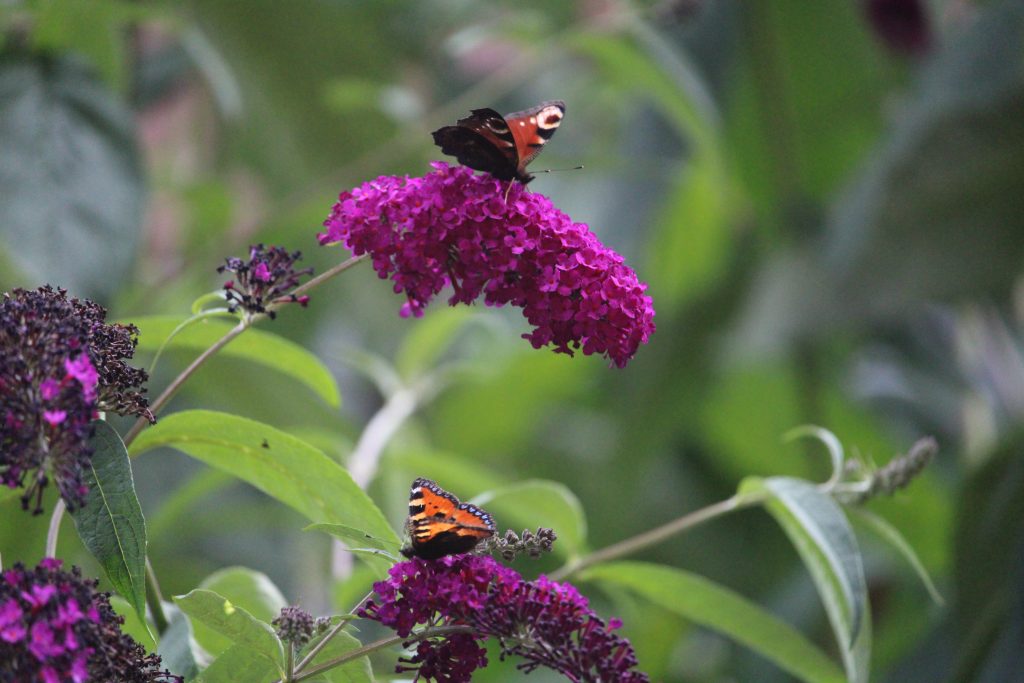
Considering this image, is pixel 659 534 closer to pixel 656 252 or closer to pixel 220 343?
pixel 220 343

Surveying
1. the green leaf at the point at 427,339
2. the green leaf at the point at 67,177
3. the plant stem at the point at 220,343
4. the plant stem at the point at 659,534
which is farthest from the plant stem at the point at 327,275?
the green leaf at the point at 427,339

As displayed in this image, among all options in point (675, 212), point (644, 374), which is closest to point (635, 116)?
point (675, 212)

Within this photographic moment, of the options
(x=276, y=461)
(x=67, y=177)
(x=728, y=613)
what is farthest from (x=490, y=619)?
(x=67, y=177)

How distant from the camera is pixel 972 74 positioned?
133 cm

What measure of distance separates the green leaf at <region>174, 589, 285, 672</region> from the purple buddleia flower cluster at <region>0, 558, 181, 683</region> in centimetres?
4

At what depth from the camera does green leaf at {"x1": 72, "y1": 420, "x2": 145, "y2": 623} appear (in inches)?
18.8

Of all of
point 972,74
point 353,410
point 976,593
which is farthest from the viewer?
point 353,410

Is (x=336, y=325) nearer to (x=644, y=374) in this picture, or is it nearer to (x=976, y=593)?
(x=644, y=374)

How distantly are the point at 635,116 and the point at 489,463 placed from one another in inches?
24.0

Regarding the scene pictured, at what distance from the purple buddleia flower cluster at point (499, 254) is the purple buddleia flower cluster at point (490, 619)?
138 millimetres

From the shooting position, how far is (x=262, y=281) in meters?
0.55

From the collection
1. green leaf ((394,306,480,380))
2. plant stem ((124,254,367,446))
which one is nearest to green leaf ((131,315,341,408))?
plant stem ((124,254,367,446))

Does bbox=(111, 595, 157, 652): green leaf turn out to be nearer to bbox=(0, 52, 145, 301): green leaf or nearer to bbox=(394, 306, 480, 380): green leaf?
bbox=(0, 52, 145, 301): green leaf

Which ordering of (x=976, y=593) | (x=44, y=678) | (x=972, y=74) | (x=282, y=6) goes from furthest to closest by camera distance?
1. (x=282, y=6)
2. (x=972, y=74)
3. (x=976, y=593)
4. (x=44, y=678)
